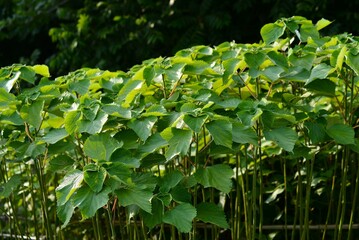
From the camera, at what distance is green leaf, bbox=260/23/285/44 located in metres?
2.10

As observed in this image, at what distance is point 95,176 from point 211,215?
14.2 inches

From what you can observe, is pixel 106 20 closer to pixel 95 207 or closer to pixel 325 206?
pixel 325 206

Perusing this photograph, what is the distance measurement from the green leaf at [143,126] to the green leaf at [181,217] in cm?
21

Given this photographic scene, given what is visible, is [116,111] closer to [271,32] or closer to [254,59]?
[254,59]

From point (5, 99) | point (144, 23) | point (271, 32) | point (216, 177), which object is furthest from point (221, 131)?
point (144, 23)

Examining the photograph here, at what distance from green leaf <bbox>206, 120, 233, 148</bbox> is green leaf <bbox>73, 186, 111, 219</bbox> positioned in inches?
11.3

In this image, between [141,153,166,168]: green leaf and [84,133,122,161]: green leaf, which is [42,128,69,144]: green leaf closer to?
[84,133,122,161]: green leaf

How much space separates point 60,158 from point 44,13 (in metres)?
4.58

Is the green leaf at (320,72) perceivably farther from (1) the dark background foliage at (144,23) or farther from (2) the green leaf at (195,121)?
(1) the dark background foliage at (144,23)

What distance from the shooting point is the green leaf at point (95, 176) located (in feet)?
5.34

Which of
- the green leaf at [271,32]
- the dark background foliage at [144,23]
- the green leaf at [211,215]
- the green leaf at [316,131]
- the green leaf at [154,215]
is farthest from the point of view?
the dark background foliage at [144,23]

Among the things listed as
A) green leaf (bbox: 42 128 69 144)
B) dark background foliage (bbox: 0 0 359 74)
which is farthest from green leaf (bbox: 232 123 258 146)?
dark background foliage (bbox: 0 0 359 74)

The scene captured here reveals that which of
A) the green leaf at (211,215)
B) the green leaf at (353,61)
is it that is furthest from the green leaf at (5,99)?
the green leaf at (353,61)

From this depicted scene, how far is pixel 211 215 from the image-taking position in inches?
72.3
